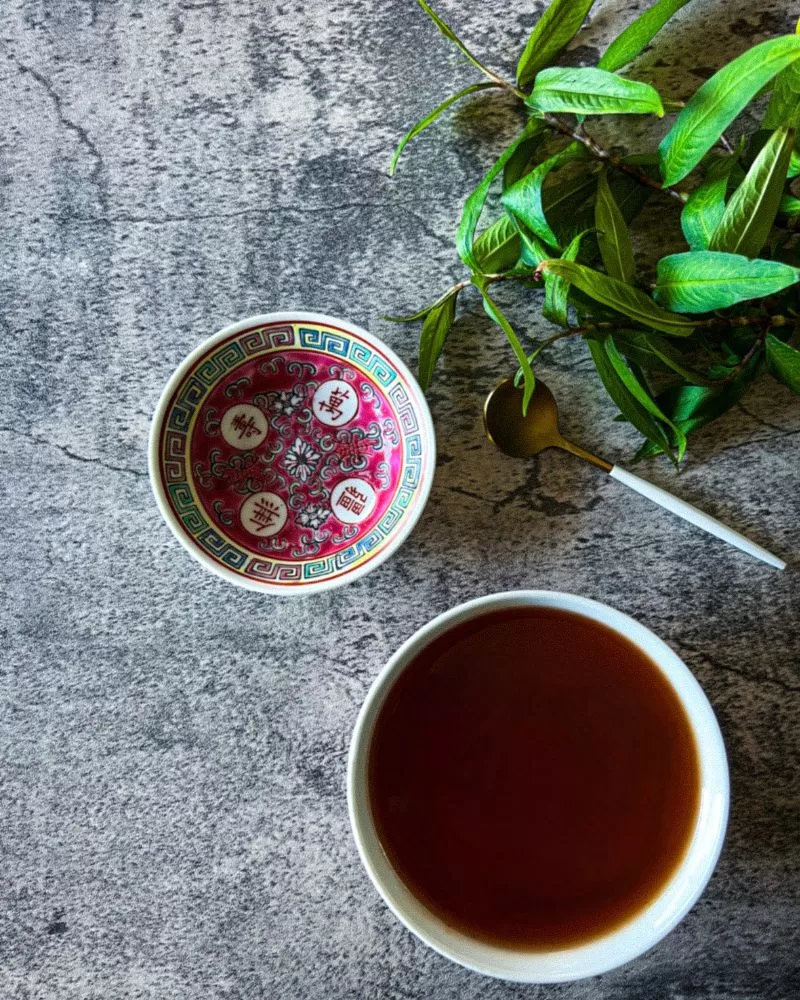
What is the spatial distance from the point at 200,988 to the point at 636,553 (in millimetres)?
649

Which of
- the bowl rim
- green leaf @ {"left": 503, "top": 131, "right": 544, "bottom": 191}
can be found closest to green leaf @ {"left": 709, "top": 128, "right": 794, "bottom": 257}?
green leaf @ {"left": 503, "top": 131, "right": 544, "bottom": 191}

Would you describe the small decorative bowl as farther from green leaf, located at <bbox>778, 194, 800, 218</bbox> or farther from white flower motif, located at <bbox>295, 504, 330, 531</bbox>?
green leaf, located at <bbox>778, 194, 800, 218</bbox>

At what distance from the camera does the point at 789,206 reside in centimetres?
73

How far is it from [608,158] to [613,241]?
12cm

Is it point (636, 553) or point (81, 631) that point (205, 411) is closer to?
point (81, 631)

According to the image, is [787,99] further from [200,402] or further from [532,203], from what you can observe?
[200,402]

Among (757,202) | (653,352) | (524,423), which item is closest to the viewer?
(757,202)

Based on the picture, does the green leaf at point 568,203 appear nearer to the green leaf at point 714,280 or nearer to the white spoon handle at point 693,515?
the green leaf at point 714,280

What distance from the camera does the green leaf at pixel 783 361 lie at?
75 centimetres

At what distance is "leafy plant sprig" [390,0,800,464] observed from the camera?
2.21 ft

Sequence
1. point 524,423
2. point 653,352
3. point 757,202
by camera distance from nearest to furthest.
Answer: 1. point 757,202
2. point 653,352
3. point 524,423

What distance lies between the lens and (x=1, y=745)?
3.06 feet

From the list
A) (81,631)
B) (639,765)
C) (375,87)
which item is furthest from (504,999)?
(375,87)

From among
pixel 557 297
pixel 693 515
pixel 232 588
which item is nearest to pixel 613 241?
pixel 557 297
